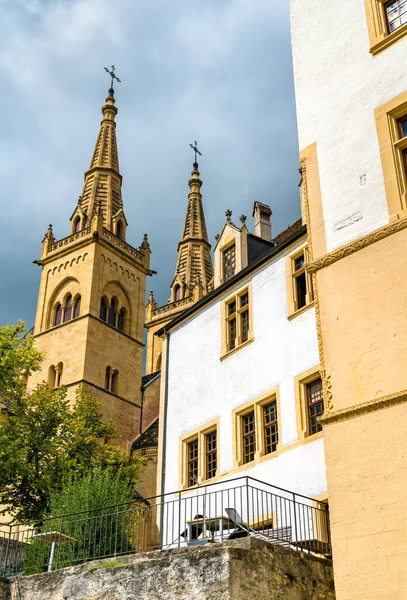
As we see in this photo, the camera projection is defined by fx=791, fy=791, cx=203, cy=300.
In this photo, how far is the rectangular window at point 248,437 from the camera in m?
20.5

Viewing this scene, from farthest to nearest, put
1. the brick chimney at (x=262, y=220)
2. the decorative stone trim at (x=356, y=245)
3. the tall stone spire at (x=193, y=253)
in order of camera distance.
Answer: the tall stone spire at (x=193, y=253) → the brick chimney at (x=262, y=220) → the decorative stone trim at (x=356, y=245)

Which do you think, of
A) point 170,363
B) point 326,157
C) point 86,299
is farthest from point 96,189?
point 326,157

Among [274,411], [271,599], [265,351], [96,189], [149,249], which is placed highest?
[96,189]

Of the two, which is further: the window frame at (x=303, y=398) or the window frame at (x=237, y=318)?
the window frame at (x=237, y=318)

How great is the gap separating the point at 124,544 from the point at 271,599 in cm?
534

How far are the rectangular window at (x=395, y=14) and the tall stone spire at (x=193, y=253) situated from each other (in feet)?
187

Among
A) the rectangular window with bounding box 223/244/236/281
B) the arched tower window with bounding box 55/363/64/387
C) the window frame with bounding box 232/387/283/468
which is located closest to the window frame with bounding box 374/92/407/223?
the window frame with bounding box 232/387/283/468

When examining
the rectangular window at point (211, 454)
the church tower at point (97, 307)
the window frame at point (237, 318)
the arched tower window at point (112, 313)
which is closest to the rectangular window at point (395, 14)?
the window frame at point (237, 318)

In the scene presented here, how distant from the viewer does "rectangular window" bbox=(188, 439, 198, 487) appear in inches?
878

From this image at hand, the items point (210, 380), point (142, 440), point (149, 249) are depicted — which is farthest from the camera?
point (149, 249)

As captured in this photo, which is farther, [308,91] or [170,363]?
[170,363]

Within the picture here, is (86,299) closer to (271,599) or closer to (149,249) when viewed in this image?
(149,249)

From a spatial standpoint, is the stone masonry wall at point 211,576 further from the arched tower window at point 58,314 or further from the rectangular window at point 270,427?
the arched tower window at point 58,314

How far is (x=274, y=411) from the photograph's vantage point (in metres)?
20.1
